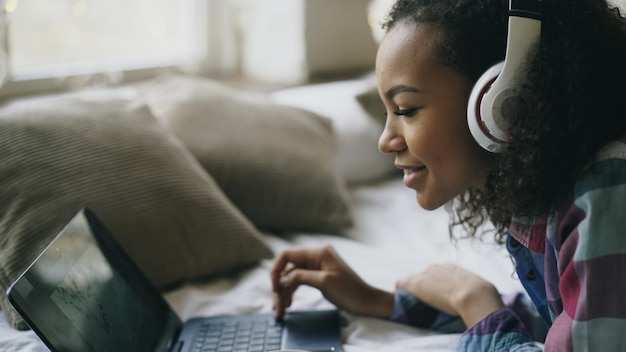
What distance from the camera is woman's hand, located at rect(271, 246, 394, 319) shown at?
1.11 meters

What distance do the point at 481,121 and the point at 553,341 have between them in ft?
0.78

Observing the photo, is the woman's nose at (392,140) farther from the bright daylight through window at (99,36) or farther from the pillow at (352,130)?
the bright daylight through window at (99,36)

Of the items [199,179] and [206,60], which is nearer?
[199,179]

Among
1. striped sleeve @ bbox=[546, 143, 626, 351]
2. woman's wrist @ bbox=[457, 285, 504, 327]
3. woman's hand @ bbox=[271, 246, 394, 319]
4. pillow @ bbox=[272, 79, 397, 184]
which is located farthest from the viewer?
pillow @ bbox=[272, 79, 397, 184]

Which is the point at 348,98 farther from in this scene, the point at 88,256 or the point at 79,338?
the point at 79,338

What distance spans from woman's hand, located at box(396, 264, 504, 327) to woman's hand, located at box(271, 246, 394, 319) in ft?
0.16

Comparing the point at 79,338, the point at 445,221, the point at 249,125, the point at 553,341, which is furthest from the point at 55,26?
the point at 553,341

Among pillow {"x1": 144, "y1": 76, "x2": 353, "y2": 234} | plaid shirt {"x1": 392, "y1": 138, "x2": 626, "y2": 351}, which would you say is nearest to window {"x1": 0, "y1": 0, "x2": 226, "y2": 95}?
pillow {"x1": 144, "y1": 76, "x2": 353, "y2": 234}

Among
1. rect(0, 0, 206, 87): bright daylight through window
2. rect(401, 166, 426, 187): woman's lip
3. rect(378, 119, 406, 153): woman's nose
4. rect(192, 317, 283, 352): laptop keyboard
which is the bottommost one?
rect(192, 317, 283, 352): laptop keyboard

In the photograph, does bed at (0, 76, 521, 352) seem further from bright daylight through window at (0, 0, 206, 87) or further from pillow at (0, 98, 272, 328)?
bright daylight through window at (0, 0, 206, 87)

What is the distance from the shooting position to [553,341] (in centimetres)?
74

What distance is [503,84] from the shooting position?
757mm

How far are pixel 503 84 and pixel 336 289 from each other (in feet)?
1.55

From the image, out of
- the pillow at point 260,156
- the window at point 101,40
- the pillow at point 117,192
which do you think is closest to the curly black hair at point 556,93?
the pillow at point 117,192
